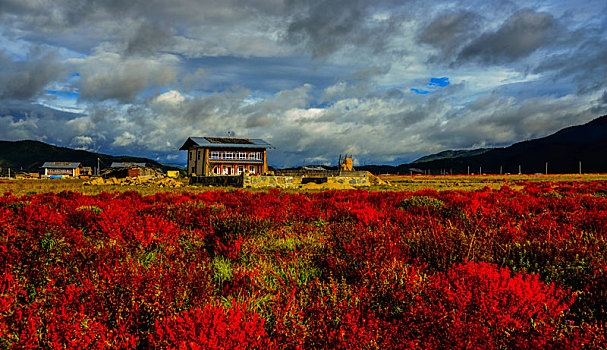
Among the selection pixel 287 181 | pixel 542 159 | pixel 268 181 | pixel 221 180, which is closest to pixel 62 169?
pixel 221 180

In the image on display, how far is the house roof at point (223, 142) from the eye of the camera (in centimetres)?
5728

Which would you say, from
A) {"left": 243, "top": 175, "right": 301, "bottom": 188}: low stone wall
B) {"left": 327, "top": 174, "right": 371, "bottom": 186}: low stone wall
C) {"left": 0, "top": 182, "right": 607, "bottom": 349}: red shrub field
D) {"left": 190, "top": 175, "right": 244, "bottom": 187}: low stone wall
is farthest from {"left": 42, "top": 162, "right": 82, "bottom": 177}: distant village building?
{"left": 0, "top": 182, "right": 607, "bottom": 349}: red shrub field

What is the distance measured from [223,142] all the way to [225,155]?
254 centimetres

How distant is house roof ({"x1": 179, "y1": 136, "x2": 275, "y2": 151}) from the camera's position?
57.3 metres

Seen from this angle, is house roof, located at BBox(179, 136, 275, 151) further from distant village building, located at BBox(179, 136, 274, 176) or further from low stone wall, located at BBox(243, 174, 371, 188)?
low stone wall, located at BBox(243, 174, 371, 188)

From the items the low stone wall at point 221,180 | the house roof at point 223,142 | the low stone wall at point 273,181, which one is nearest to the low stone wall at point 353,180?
the low stone wall at point 273,181

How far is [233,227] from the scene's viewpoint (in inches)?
215

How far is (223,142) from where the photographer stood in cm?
5928

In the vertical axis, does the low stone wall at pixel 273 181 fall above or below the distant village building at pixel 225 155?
below

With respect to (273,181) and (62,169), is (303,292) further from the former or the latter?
(62,169)

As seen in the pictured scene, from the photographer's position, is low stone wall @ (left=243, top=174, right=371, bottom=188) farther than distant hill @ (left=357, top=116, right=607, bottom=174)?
No

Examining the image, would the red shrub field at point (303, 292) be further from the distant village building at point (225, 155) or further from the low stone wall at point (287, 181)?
the distant village building at point (225, 155)

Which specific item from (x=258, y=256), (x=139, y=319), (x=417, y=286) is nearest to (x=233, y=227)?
(x=258, y=256)

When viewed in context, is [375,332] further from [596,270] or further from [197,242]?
[197,242]
